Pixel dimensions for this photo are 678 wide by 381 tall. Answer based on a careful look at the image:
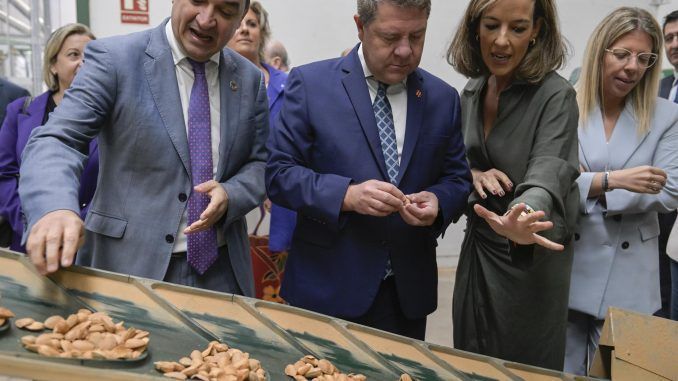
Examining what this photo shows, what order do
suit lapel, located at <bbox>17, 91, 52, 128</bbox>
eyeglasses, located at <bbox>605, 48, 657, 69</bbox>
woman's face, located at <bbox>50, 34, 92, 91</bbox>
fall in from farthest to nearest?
woman's face, located at <bbox>50, 34, 92, 91</bbox>
suit lapel, located at <bbox>17, 91, 52, 128</bbox>
eyeglasses, located at <bbox>605, 48, 657, 69</bbox>

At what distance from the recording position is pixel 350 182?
1.96 meters

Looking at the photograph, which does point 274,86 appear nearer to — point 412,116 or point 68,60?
point 68,60

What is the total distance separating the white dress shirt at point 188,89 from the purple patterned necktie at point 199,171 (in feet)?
0.06

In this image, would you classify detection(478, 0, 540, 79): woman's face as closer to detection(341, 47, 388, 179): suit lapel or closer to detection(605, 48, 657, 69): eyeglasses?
detection(341, 47, 388, 179): suit lapel

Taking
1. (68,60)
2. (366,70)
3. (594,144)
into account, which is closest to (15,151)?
(68,60)

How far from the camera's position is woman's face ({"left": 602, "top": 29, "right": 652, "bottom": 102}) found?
243cm

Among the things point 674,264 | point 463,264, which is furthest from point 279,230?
point 674,264

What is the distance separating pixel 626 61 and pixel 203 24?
4.78ft

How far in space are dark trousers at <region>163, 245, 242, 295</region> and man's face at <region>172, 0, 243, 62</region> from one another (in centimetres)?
56

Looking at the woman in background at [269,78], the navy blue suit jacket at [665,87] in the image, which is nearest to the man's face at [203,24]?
the woman in background at [269,78]

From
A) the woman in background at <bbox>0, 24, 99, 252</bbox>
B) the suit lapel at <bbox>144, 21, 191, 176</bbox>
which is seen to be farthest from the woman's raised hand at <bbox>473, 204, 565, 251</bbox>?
the woman in background at <bbox>0, 24, 99, 252</bbox>

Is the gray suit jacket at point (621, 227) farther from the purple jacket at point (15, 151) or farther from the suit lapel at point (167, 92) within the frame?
the purple jacket at point (15, 151)

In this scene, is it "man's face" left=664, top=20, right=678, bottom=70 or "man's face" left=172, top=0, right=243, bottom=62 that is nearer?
"man's face" left=172, top=0, right=243, bottom=62

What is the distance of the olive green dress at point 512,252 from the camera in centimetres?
207
